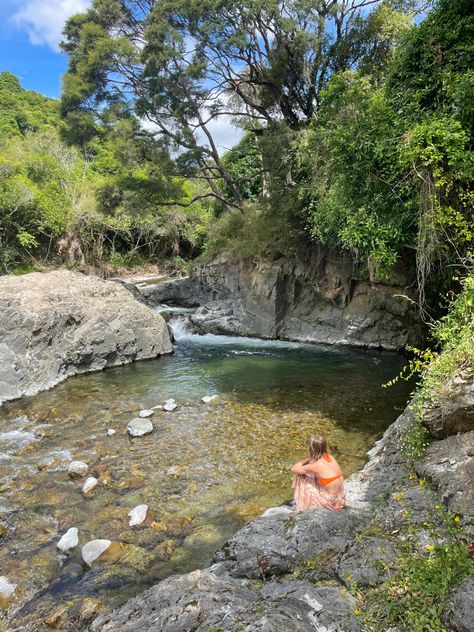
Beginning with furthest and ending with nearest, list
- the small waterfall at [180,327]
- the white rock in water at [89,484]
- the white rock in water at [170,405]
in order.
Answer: the small waterfall at [180,327], the white rock in water at [170,405], the white rock in water at [89,484]

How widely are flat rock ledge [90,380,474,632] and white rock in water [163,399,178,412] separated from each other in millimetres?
4637

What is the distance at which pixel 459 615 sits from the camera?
2354 millimetres

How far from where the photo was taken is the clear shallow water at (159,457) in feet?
13.6

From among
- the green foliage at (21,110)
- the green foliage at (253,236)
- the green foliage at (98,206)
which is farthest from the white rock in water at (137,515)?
the green foliage at (21,110)

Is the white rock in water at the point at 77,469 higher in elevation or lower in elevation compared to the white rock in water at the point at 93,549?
higher

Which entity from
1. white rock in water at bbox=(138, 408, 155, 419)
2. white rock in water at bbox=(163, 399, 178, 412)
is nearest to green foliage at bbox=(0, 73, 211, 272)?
white rock in water at bbox=(163, 399, 178, 412)

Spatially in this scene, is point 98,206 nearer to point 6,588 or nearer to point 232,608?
point 6,588

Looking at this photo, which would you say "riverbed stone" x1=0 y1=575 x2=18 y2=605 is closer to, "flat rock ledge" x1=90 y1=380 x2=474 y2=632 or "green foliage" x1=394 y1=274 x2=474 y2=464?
"flat rock ledge" x1=90 y1=380 x2=474 y2=632

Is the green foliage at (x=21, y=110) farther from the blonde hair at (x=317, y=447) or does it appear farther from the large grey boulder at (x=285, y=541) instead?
the large grey boulder at (x=285, y=541)

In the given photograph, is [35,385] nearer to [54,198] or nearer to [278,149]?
[278,149]

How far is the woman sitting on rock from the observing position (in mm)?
4297

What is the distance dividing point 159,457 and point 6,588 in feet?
8.83

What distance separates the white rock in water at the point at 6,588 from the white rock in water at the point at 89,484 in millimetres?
1474

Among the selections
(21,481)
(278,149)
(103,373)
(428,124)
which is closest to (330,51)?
(278,149)
